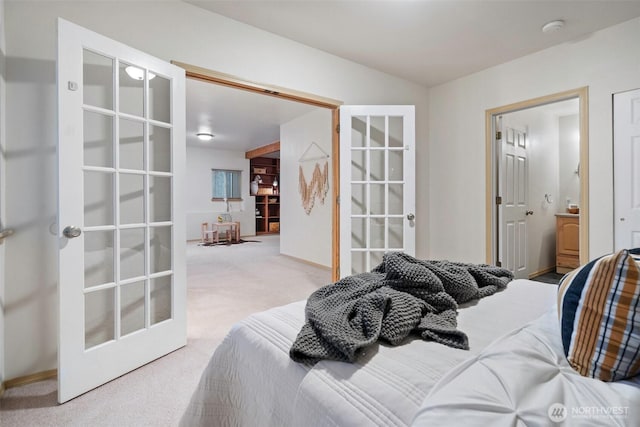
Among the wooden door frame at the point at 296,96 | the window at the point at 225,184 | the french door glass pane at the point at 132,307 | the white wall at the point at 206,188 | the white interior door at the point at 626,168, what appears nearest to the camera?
the french door glass pane at the point at 132,307

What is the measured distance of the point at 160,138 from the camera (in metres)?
2.19

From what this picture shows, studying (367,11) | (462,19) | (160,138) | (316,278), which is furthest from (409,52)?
(316,278)

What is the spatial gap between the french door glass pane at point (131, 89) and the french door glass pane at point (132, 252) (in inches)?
30.5

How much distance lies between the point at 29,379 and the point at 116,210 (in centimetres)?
109

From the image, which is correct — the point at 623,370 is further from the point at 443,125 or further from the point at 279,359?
the point at 443,125

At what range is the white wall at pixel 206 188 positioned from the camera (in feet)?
26.8

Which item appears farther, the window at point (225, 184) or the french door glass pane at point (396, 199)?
the window at point (225, 184)

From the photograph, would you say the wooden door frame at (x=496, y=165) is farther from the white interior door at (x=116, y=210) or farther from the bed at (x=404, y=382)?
the white interior door at (x=116, y=210)

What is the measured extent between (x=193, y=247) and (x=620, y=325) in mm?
7361

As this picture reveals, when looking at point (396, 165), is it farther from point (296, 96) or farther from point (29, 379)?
point (29, 379)

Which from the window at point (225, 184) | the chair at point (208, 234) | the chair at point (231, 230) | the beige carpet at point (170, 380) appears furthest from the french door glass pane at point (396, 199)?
the window at point (225, 184)

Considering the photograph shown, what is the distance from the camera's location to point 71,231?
5.57ft

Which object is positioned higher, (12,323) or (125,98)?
(125,98)

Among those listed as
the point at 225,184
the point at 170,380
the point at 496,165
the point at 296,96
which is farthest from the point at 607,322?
the point at 225,184
